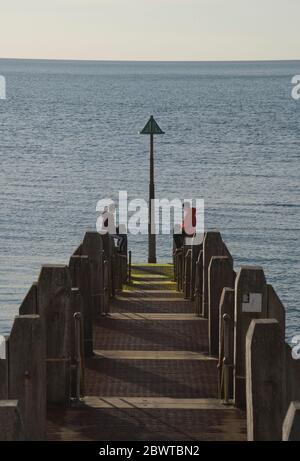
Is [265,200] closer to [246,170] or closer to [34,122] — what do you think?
[246,170]

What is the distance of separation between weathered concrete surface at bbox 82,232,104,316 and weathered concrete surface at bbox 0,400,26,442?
9303 mm

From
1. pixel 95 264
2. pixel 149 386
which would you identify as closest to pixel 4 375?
pixel 149 386

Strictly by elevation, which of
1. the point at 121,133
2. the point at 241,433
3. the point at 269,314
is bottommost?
the point at 241,433

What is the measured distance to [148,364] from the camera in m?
14.7

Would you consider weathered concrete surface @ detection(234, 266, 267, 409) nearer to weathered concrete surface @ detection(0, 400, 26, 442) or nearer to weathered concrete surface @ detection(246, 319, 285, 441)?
weathered concrete surface @ detection(246, 319, 285, 441)

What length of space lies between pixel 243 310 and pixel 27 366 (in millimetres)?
2943

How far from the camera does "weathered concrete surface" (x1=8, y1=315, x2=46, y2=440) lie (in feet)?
34.8

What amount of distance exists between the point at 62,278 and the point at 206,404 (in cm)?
192

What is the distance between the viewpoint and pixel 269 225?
2279 inches

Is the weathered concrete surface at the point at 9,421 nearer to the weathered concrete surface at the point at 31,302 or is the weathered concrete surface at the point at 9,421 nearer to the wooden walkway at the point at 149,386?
the wooden walkway at the point at 149,386

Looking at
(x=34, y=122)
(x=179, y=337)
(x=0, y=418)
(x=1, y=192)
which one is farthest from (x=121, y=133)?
(x=0, y=418)

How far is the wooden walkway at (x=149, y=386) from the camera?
11.9 metres

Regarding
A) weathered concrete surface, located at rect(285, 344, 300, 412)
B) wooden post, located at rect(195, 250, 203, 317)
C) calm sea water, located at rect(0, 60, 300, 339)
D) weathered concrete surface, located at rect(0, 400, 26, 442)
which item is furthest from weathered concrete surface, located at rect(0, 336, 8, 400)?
calm sea water, located at rect(0, 60, 300, 339)

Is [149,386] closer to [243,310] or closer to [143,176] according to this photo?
[243,310]
